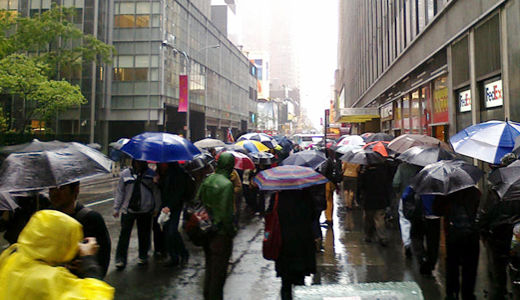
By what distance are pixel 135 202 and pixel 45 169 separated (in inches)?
98.8

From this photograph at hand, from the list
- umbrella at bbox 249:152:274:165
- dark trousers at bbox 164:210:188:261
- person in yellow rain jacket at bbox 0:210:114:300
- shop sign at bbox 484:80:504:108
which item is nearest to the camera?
person in yellow rain jacket at bbox 0:210:114:300

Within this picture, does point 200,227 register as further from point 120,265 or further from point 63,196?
point 120,265

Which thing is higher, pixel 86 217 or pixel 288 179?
pixel 288 179

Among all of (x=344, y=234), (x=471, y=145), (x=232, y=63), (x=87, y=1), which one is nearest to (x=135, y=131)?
(x=87, y=1)

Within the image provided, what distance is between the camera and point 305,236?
413 centimetres

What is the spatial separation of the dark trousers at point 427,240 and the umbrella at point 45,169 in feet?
14.7

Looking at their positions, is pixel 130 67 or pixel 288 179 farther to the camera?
pixel 130 67

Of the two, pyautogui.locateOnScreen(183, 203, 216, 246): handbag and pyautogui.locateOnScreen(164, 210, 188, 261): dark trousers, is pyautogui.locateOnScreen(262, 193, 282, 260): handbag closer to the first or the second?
pyautogui.locateOnScreen(183, 203, 216, 246): handbag

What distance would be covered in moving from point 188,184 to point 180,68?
116 ft

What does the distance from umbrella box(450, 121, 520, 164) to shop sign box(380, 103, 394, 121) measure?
21.7 meters

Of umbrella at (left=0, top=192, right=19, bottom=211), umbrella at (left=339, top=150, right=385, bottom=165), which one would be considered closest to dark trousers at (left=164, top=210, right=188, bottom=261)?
umbrella at (left=0, top=192, right=19, bottom=211)

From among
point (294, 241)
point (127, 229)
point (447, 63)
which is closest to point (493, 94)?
point (447, 63)

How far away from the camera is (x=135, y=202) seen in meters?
5.91

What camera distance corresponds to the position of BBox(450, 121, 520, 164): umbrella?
4996mm
